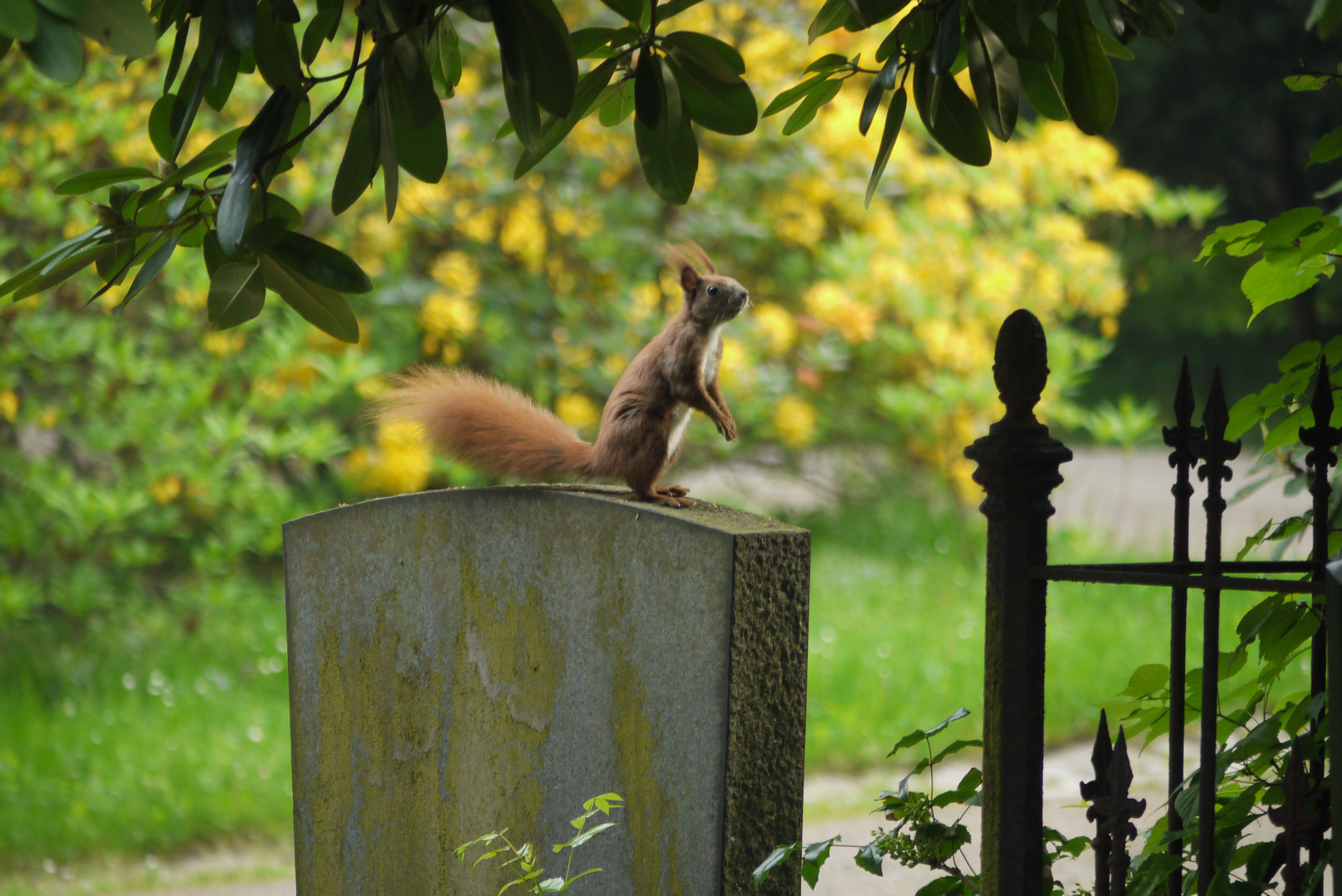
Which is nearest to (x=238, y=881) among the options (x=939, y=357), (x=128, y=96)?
(x=128, y=96)

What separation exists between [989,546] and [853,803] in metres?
2.29

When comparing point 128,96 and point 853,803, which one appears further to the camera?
point 128,96

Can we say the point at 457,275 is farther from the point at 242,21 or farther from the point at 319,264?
the point at 242,21

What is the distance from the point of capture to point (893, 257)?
5.27 meters

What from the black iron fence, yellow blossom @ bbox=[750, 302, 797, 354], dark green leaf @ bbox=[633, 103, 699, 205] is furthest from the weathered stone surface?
yellow blossom @ bbox=[750, 302, 797, 354]

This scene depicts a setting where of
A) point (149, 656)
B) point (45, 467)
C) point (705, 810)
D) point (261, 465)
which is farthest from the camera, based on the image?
point (261, 465)

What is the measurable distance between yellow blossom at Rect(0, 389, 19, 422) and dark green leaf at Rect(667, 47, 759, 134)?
11.4 ft

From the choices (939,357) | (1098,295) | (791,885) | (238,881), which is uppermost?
(1098,295)

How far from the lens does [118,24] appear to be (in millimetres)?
916

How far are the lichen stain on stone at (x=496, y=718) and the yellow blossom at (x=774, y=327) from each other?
2.88 m

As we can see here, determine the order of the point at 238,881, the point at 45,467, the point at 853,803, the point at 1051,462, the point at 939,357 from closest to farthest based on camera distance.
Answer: the point at 1051,462 < the point at 238,881 < the point at 853,803 < the point at 45,467 < the point at 939,357

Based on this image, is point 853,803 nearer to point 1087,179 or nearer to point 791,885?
point 791,885

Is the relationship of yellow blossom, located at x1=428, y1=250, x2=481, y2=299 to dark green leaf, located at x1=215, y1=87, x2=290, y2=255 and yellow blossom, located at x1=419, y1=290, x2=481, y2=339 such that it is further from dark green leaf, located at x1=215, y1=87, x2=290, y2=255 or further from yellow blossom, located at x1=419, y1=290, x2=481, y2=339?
dark green leaf, located at x1=215, y1=87, x2=290, y2=255

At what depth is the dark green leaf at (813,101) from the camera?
1.41 metres
